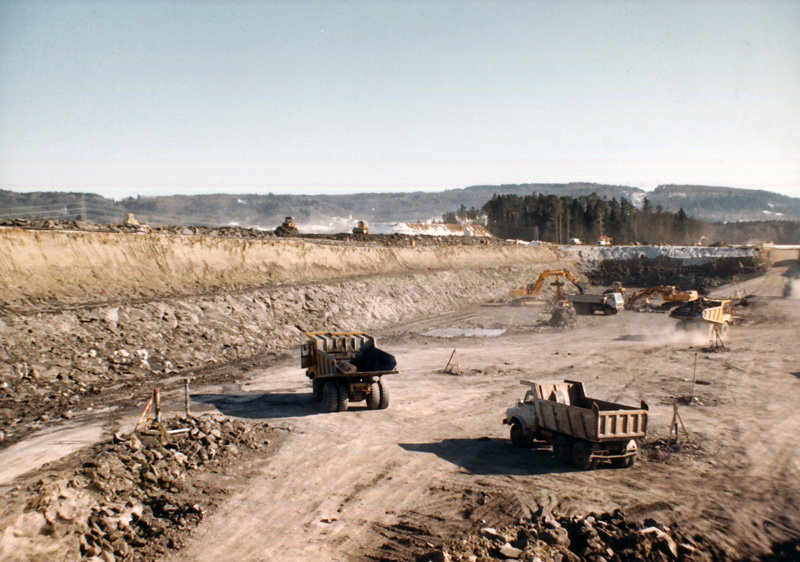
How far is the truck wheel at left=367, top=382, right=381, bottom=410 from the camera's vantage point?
65.6ft

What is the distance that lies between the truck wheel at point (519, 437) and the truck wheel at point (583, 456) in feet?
5.64

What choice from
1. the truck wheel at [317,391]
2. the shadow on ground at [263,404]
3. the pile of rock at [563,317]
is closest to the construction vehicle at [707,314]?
the pile of rock at [563,317]

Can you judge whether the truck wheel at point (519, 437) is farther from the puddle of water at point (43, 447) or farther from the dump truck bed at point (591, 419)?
the puddle of water at point (43, 447)

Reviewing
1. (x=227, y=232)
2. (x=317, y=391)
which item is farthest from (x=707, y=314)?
(x=227, y=232)

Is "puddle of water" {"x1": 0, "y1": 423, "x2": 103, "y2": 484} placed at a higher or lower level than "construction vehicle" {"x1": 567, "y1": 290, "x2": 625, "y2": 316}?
lower

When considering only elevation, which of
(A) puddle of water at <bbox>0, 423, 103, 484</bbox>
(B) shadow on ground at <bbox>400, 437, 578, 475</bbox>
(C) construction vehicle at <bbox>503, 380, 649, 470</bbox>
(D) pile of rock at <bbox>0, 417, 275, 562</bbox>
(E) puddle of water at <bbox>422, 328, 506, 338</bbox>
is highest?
(C) construction vehicle at <bbox>503, 380, 649, 470</bbox>

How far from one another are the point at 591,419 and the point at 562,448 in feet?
4.74

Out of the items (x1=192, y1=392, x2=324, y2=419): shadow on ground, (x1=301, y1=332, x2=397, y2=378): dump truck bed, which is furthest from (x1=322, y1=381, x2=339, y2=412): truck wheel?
(x1=301, y1=332, x2=397, y2=378): dump truck bed

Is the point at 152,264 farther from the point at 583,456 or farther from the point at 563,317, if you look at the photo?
the point at 583,456

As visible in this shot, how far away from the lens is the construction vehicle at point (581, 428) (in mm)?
13953

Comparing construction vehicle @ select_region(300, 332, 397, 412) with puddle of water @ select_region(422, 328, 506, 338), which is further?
puddle of water @ select_region(422, 328, 506, 338)

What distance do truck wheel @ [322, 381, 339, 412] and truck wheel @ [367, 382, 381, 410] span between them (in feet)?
3.58

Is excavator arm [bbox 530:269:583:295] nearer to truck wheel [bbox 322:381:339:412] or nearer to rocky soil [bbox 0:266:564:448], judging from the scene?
rocky soil [bbox 0:266:564:448]

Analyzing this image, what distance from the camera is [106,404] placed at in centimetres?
2125
